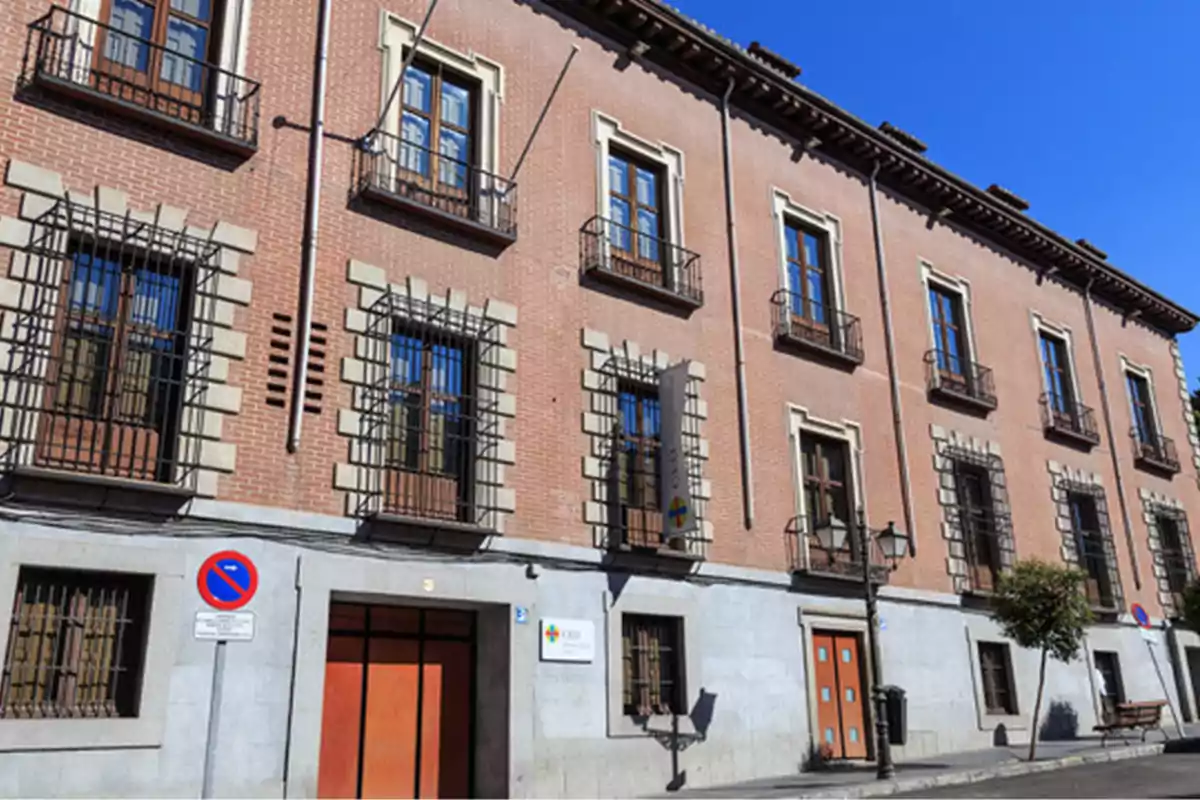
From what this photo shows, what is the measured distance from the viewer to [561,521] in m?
13.8

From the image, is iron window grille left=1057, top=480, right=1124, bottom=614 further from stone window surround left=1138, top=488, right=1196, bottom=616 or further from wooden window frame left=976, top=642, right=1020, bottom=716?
wooden window frame left=976, top=642, right=1020, bottom=716

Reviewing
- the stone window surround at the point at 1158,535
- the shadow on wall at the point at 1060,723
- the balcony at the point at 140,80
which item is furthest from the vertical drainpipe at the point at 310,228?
the stone window surround at the point at 1158,535

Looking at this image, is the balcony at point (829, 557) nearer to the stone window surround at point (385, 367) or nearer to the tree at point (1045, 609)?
the tree at point (1045, 609)

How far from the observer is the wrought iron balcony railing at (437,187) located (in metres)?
13.3

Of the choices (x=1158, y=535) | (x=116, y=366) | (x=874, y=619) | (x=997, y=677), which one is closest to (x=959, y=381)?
(x=997, y=677)

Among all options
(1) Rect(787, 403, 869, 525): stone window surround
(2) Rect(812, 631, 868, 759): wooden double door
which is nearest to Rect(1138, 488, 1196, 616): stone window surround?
(1) Rect(787, 403, 869, 525): stone window surround

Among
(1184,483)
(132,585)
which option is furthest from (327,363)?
(1184,483)

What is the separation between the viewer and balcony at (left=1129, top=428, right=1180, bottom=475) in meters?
26.2

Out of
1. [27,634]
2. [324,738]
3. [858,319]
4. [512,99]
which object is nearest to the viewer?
[27,634]

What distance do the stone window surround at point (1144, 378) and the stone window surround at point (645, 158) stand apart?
53.0ft

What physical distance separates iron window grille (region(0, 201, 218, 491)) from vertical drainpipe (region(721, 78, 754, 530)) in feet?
28.1

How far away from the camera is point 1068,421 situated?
2433cm

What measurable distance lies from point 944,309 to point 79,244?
17.5m

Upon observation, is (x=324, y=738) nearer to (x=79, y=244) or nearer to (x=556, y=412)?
(x=556, y=412)
